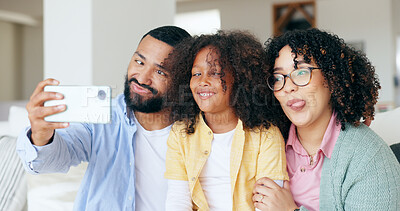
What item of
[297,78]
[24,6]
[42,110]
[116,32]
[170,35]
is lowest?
[42,110]

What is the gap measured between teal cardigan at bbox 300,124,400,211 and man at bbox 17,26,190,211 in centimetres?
65

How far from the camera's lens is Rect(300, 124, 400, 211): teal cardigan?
113 cm

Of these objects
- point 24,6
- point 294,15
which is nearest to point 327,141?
point 294,15

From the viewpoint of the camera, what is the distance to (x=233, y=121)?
144 cm

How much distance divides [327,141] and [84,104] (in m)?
0.80

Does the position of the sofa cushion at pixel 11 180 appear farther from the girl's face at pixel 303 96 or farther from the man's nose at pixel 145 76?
the girl's face at pixel 303 96

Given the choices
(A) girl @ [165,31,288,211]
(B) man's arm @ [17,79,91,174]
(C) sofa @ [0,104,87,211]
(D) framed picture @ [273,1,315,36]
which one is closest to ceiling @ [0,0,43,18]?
(D) framed picture @ [273,1,315,36]

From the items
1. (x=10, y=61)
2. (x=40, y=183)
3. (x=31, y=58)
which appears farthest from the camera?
(x=31, y=58)

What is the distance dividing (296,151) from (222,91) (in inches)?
13.6

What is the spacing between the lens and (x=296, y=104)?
1252mm

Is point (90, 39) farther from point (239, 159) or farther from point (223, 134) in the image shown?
point (239, 159)

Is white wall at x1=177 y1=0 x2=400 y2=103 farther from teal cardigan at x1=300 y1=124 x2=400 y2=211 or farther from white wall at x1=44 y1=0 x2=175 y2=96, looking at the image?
teal cardigan at x1=300 y1=124 x2=400 y2=211

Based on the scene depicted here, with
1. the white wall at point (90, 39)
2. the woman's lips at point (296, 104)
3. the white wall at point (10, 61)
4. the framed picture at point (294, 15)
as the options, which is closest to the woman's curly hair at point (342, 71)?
A: the woman's lips at point (296, 104)

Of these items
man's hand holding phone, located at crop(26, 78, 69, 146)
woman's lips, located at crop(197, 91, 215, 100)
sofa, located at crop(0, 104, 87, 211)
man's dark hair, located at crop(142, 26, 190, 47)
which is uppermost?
man's dark hair, located at crop(142, 26, 190, 47)
